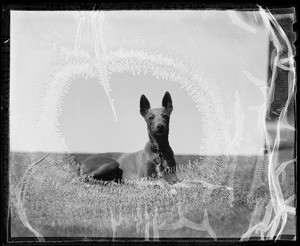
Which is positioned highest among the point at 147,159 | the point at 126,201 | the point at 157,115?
the point at 157,115

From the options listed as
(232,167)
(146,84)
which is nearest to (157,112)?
(146,84)

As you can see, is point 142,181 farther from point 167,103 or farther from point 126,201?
point 167,103

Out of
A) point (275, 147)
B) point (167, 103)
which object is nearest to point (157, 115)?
point (167, 103)

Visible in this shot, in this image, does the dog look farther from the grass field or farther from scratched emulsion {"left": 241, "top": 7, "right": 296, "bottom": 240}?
scratched emulsion {"left": 241, "top": 7, "right": 296, "bottom": 240}

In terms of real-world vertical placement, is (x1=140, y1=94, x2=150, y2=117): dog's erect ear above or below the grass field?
above

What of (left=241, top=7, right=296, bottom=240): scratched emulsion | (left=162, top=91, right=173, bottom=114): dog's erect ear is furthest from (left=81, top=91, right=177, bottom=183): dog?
(left=241, top=7, right=296, bottom=240): scratched emulsion

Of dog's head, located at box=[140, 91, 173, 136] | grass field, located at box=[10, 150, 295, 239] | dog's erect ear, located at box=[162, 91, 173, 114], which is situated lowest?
grass field, located at box=[10, 150, 295, 239]

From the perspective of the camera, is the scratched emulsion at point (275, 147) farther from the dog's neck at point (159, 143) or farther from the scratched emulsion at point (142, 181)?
the dog's neck at point (159, 143)
